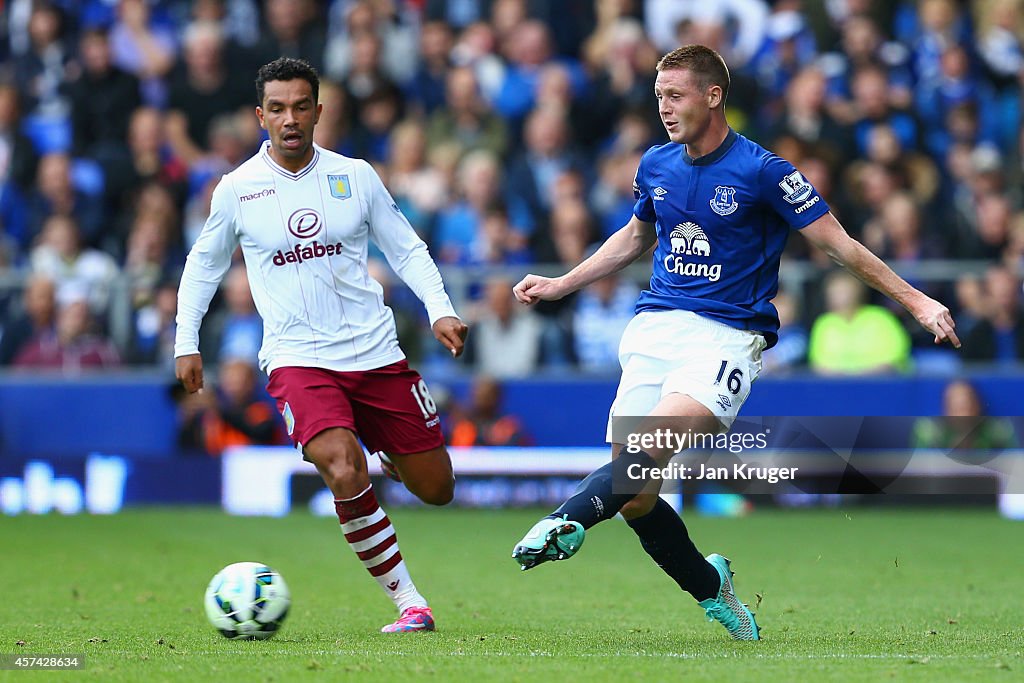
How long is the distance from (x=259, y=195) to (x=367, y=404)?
1.10 metres

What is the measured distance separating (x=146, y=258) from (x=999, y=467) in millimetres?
8147

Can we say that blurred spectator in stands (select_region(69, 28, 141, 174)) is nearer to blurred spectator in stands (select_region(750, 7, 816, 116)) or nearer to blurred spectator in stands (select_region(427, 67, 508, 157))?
blurred spectator in stands (select_region(427, 67, 508, 157))

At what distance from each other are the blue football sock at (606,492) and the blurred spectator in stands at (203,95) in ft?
38.9

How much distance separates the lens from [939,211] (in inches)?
628

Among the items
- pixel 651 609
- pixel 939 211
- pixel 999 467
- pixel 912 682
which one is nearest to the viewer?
pixel 912 682

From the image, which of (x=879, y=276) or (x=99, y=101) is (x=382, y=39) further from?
(x=879, y=276)

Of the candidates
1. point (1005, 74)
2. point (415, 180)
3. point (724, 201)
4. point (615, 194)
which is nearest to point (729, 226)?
point (724, 201)

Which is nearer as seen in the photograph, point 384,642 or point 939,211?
point 384,642

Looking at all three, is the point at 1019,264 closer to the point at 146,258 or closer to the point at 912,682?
the point at 146,258

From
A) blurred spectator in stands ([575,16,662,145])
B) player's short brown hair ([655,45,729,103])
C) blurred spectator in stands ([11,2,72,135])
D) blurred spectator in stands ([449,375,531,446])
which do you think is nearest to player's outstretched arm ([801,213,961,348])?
player's short brown hair ([655,45,729,103])

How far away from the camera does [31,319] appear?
1625 centimetres

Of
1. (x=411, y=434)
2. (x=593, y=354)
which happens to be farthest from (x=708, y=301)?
(x=593, y=354)

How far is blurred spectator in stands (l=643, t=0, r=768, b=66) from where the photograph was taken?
17859 millimetres

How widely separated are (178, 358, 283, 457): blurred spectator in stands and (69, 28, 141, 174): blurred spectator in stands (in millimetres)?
3622
